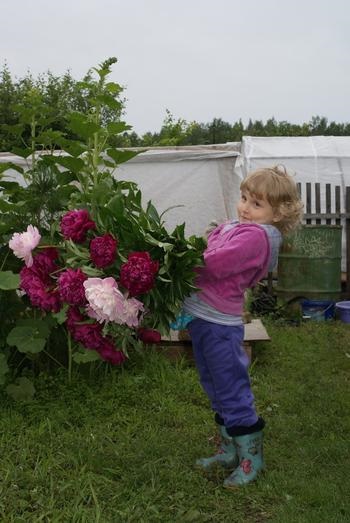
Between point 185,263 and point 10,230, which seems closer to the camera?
point 185,263

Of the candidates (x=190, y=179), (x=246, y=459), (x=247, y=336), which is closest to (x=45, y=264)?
(x=246, y=459)

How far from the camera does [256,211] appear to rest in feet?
8.86

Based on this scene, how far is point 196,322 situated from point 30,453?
1.12 meters

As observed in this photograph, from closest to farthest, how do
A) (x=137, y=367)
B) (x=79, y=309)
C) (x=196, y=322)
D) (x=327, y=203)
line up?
(x=79, y=309) < (x=196, y=322) < (x=137, y=367) < (x=327, y=203)

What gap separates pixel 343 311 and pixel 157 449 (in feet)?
14.0

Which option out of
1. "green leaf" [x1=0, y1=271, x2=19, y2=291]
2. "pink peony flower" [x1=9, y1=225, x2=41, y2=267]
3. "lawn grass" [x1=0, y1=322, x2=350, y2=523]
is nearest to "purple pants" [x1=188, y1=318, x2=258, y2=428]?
"lawn grass" [x1=0, y1=322, x2=350, y2=523]

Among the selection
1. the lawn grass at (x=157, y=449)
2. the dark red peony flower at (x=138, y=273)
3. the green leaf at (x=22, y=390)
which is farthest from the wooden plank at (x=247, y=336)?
the dark red peony flower at (x=138, y=273)

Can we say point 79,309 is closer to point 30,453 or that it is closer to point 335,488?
point 30,453

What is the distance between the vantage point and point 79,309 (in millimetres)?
2420

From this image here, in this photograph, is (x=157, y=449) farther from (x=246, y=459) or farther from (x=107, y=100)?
(x=107, y=100)

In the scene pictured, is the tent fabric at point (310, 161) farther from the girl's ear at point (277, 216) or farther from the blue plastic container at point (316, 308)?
the girl's ear at point (277, 216)

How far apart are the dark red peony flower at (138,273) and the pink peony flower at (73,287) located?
0.15 meters

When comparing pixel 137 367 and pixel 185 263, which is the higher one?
pixel 185 263

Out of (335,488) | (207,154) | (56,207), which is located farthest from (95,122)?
(207,154)
